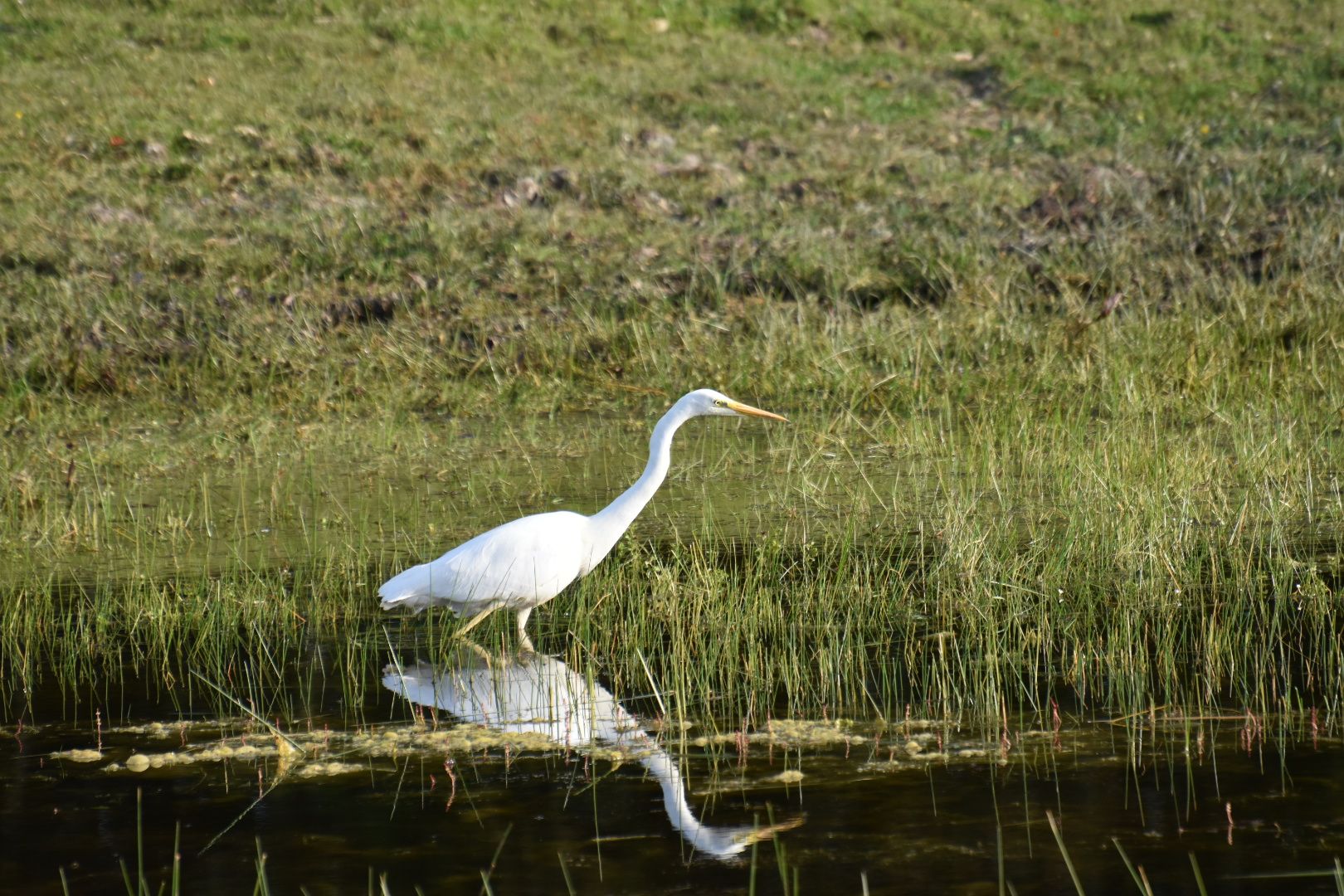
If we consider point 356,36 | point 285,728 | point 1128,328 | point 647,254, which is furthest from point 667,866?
point 356,36

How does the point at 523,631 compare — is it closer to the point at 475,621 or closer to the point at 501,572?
the point at 475,621

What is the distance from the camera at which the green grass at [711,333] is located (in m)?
5.34

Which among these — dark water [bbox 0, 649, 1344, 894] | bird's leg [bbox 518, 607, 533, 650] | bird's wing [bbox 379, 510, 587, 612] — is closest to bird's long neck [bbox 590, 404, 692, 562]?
bird's wing [bbox 379, 510, 587, 612]

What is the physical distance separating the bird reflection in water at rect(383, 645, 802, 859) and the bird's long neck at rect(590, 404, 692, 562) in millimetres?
516

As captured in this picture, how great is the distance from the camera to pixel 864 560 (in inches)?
232

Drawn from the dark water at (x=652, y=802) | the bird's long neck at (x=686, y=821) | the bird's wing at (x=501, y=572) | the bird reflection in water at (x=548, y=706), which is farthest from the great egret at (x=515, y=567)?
the bird's long neck at (x=686, y=821)

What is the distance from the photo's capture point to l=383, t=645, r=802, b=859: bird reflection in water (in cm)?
386

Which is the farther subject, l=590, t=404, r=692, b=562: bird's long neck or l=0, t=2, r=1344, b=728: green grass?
l=590, t=404, r=692, b=562: bird's long neck

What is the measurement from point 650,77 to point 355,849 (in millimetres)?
14120

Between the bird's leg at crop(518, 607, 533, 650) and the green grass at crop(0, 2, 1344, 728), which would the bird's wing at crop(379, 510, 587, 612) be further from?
the green grass at crop(0, 2, 1344, 728)

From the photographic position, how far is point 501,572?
5348 mm

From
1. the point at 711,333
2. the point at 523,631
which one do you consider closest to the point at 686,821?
the point at 523,631

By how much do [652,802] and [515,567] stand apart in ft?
5.07

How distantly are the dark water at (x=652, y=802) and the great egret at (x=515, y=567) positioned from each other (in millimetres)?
667
